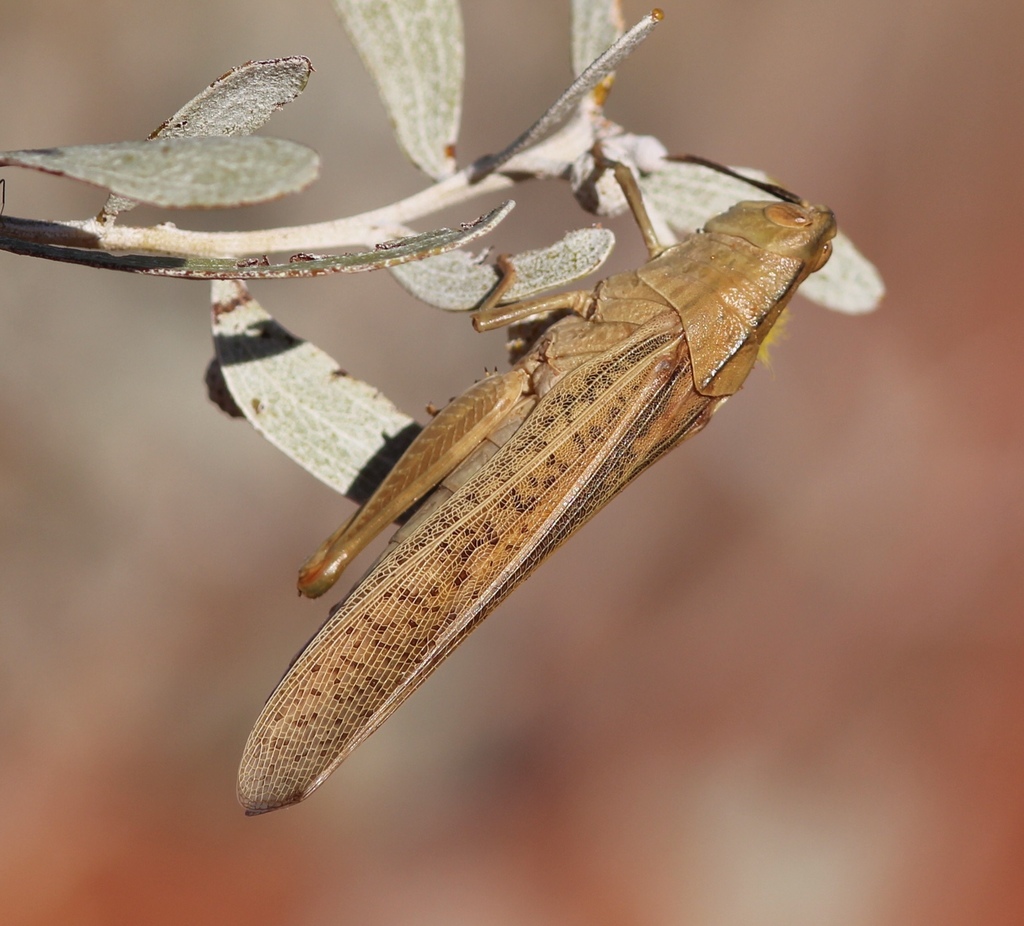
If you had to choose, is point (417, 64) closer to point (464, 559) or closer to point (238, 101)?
point (238, 101)

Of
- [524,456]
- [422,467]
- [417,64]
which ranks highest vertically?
[417,64]

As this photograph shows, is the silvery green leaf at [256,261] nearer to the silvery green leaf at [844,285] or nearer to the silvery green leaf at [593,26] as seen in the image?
the silvery green leaf at [593,26]

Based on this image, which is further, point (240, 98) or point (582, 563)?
point (582, 563)

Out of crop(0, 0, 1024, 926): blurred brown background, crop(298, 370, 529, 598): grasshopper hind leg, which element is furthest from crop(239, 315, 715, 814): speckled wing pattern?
crop(0, 0, 1024, 926): blurred brown background

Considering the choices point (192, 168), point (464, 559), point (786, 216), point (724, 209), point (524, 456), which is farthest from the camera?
point (724, 209)

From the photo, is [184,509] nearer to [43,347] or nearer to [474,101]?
[43,347]

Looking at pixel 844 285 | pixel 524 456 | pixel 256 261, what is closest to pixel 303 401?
pixel 524 456

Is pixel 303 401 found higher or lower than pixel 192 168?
lower
